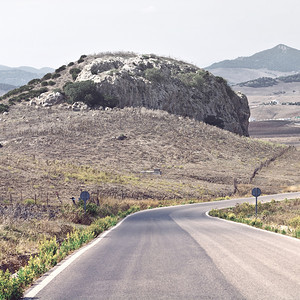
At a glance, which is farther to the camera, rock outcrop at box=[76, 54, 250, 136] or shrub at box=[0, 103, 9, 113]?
rock outcrop at box=[76, 54, 250, 136]

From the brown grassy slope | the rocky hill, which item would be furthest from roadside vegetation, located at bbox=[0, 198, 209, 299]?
the rocky hill

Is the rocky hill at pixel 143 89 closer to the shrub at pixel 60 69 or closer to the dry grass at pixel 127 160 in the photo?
the shrub at pixel 60 69

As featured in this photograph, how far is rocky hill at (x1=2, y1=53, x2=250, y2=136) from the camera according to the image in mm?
90250

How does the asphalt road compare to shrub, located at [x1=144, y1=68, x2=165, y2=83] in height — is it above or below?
below

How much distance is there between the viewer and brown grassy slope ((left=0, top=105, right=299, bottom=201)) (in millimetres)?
49469

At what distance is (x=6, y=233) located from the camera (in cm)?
1448

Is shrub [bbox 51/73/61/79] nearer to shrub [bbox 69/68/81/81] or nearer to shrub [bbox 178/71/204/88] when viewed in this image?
shrub [bbox 69/68/81/81]

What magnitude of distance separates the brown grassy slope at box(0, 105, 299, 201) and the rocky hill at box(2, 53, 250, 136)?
4480mm

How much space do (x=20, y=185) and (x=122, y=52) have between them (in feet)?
257

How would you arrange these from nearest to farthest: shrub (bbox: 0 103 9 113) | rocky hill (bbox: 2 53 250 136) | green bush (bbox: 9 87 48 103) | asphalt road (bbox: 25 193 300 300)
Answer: asphalt road (bbox: 25 193 300 300) < shrub (bbox: 0 103 9 113) < rocky hill (bbox: 2 53 250 136) < green bush (bbox: 9 87 48 103)

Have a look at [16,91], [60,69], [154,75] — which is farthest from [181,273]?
[60,69]

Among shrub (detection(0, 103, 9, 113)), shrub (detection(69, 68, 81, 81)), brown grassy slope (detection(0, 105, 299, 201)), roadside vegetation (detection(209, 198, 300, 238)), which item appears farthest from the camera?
shrub (detection(69, 68, 81, 81))

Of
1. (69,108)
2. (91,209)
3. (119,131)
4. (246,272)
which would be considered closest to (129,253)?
(246,272)

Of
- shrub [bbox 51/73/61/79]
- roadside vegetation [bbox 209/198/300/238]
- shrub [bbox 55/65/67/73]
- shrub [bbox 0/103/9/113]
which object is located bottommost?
roadside vegetation [bbox 209/198/300/238]
